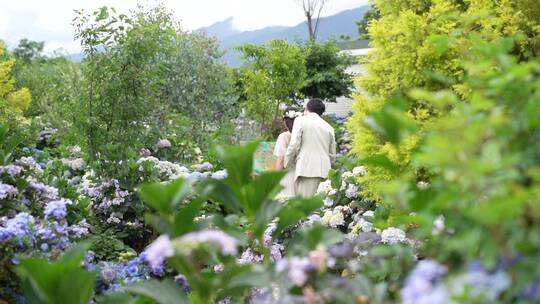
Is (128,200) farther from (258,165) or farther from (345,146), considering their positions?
(345,146)

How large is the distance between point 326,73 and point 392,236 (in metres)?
18.0

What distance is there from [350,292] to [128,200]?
13.8 feet

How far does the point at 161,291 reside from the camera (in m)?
1.77

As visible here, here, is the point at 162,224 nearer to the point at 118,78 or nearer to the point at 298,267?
the point at 298,267

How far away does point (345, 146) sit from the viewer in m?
11.2

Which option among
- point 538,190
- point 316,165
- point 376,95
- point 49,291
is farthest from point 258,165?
point 538,190

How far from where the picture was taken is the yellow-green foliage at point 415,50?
12.4ft

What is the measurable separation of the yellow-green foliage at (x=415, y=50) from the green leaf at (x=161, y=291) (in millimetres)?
1992

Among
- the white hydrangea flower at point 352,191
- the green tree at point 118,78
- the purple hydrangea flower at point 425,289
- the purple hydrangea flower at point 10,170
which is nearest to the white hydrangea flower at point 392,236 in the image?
the white hydrangea flower at point 352,191

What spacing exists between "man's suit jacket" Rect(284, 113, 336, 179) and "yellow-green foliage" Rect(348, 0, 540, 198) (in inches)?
85.0

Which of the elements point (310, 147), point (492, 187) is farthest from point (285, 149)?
point (492, 187)

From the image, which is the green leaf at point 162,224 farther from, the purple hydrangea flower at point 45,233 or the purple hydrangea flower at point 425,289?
the purple hydrangea flower at point 45,233

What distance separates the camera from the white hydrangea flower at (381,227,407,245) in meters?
3.48

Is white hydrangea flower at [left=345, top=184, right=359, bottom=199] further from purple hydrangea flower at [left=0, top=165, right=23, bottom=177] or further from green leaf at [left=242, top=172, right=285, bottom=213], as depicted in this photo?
green leaf at [left=242, top=172, right=285, bottom=213]
